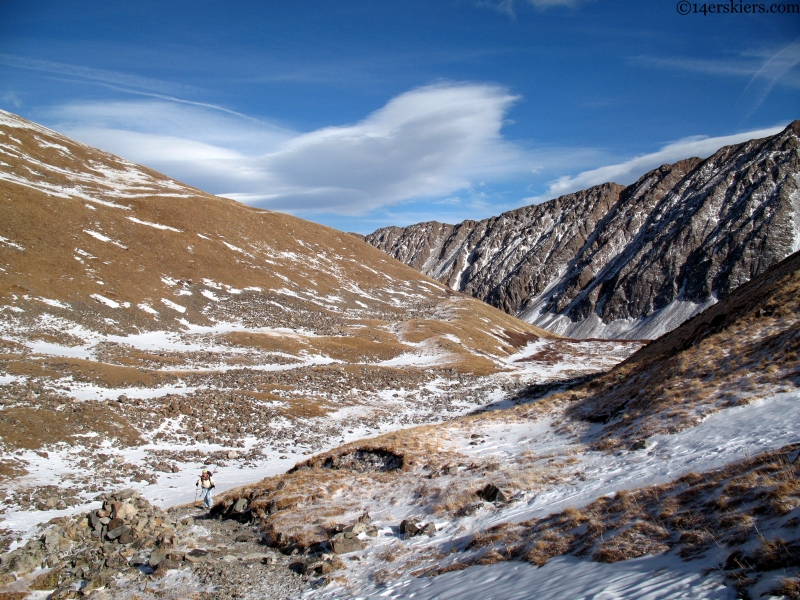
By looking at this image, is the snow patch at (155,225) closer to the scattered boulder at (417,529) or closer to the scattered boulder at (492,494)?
the scattered boulder at (417,529)

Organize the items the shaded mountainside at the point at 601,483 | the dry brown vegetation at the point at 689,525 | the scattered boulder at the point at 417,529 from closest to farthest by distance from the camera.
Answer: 1. the dry brown vegetation at the point at 689,525
2. the shaded mountainside at the point at 601,483
3. the scattered boulder at the point at 417,529

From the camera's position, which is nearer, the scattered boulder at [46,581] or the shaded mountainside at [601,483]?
the shaded mountainside at [601,483]

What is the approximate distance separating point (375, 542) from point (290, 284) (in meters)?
72.5

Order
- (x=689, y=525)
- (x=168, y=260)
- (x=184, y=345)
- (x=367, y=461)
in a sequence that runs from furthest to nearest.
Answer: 1. (x=168, y=260)
2. (x=184, y=345)
3. (x=367, y=461)
4. (x=689, y=525)

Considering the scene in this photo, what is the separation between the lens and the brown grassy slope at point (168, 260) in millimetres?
53719

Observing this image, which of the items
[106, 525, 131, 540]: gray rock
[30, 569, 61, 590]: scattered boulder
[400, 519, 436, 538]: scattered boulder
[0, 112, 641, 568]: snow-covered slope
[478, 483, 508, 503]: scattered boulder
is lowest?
[400, 519, 436, 538]: scattered boulder

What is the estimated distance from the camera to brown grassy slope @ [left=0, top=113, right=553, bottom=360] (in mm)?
53719

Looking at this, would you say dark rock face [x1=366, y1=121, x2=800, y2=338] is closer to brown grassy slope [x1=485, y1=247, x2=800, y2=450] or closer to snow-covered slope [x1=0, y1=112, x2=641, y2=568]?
snow-covered slope [x1=0, y1=112, x2=641, y2=568]

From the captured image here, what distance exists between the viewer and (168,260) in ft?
234

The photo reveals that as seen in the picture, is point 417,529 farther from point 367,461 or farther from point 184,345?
point 184,345

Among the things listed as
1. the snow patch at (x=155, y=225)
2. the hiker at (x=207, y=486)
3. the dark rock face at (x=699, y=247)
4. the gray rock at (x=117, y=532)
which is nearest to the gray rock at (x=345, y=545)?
the gray rock at (x=117, y=532)

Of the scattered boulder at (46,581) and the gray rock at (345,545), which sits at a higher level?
the scattered boulder at (46,581)

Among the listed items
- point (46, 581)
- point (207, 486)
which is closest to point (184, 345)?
point (207, 486)

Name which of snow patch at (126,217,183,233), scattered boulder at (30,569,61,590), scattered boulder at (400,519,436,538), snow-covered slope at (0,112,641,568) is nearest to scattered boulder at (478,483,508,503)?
scattered boulder at (400,519,436,538)
